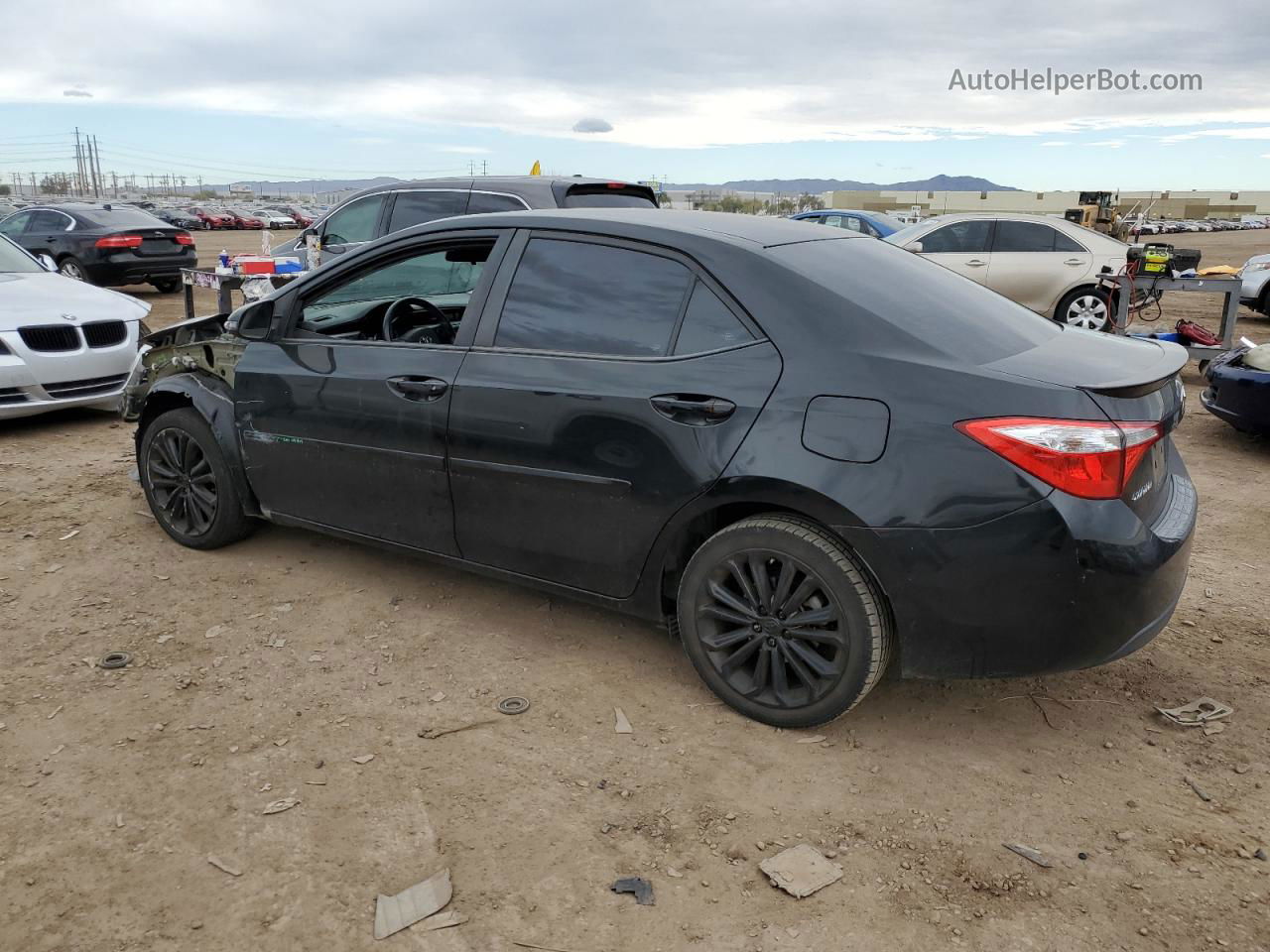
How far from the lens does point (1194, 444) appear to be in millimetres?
7398

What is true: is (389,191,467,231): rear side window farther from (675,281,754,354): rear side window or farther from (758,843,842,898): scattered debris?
(758,843,842,898): scattered debris

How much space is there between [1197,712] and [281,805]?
9.93ft

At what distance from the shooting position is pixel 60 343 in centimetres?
747

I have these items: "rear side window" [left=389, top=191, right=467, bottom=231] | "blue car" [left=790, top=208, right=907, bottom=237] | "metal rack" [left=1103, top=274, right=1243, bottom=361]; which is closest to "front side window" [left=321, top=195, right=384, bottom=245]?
"rear side window" [left=389, top=191, right=467, bottom=231]

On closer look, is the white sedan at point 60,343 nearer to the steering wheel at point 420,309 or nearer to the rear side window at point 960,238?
the steering wheel at point 420,309

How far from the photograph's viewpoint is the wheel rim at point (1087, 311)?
1222 cm

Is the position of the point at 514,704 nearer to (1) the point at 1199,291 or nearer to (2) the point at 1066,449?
Answer: (2) the point at 1066,449

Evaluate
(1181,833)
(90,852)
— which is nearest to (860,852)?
(1181,833)

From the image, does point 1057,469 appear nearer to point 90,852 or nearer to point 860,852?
point 860,852

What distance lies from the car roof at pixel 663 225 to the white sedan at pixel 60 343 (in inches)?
184

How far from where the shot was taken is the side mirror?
14.7 ft

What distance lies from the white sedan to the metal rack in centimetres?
900

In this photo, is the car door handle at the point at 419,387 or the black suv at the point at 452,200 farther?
the black suv at the point at 452,200

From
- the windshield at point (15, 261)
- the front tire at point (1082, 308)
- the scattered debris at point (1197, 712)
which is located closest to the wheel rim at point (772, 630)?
the scattered debris at point (1197, 712)
